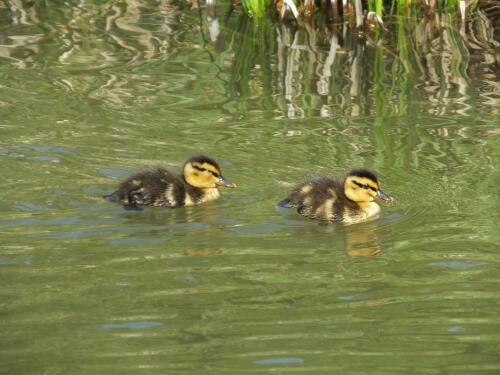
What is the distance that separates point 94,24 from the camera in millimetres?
9695

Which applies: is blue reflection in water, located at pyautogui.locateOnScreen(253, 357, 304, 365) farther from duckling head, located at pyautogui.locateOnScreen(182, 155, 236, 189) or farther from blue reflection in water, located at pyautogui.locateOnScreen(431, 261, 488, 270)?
duckling head, located at pyautogui.locateOnScreen(182, 155, 236, 189)

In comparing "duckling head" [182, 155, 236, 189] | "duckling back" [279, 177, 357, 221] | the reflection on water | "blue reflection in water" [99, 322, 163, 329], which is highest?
the reflection on water

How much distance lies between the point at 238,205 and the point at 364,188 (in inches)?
26.5

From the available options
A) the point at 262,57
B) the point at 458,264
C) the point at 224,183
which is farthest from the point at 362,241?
the point at 262,57

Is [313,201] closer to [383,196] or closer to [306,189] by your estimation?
[306,189]

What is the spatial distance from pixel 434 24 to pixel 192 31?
6.87 ft

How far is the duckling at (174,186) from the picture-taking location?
5.90 metres

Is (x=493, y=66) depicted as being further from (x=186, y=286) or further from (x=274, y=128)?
(x=186, y=286)

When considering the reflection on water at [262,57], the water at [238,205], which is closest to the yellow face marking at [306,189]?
the water at [238,205]

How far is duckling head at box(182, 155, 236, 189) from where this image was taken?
237 inches

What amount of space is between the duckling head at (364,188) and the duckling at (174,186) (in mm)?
661

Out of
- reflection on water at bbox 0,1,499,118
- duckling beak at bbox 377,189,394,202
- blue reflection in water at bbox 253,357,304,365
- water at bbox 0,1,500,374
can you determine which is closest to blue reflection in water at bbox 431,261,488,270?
water at bbox 0,1,500,374

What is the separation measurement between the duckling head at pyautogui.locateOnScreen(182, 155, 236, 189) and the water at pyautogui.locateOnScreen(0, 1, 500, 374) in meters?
0.13

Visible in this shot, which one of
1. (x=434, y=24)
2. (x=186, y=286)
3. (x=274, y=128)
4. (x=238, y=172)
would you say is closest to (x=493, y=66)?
(x=434, y=24)
